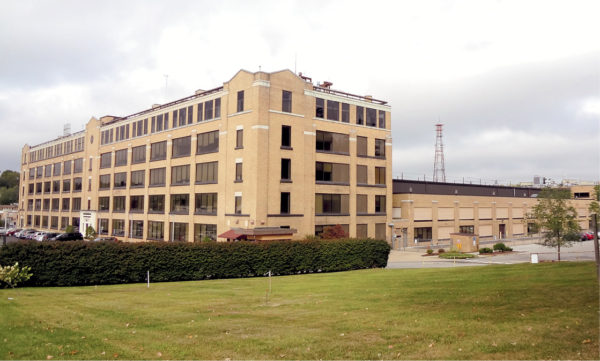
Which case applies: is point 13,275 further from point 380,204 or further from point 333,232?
point 380,204

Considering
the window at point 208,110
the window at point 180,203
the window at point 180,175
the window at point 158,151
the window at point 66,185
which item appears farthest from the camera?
the window at point 66,185

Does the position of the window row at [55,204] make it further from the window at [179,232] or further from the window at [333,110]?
the window at [333,110]

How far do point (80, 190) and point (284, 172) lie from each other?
5377cm

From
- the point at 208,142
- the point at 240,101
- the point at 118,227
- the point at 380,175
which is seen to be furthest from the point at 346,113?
the point at 118,227

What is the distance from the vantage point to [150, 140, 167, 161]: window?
63.2 metres

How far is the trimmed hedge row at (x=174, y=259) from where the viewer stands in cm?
2623

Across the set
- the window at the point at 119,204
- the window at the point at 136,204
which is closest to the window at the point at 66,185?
the window at the point at 119,204

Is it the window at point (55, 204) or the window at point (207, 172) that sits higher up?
the window at point (207, 172)

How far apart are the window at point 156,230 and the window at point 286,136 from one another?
2295 centimetres

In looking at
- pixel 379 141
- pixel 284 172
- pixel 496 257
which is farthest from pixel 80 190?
pixel 496 257

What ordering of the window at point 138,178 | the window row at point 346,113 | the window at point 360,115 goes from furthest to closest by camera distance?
the window at point 138,178
the window at point 360,115
the window row at point 346,113

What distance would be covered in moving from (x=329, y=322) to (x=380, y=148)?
48.8 meters

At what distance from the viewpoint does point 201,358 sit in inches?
426

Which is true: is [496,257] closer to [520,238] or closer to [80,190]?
[520,238]
